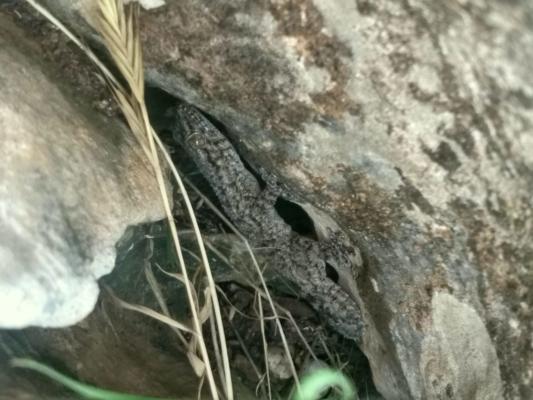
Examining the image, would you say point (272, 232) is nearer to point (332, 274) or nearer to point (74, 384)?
point (332, 274)

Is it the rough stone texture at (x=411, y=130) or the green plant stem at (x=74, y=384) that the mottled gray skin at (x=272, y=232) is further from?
the green plant stem at (x=74, y=384)

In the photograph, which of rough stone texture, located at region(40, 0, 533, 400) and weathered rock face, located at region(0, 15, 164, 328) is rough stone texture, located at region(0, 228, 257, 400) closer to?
weathered rock face, located at region(0, 15, 164, 328)

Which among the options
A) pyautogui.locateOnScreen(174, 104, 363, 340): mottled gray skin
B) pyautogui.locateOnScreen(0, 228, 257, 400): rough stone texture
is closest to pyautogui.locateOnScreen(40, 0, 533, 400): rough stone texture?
pyautogui.locateOnScreen(174, 104, 363, 340): mottled gray skin

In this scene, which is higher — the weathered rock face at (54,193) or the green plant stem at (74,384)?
the weathered rock face at (54,193)

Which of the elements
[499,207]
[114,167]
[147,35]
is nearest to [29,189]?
[114,167]

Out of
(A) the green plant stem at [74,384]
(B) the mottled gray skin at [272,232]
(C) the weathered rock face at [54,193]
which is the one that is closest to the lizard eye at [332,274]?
(B) the mottled gray skin at [272,232]

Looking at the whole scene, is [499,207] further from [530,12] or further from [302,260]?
[302,260]
